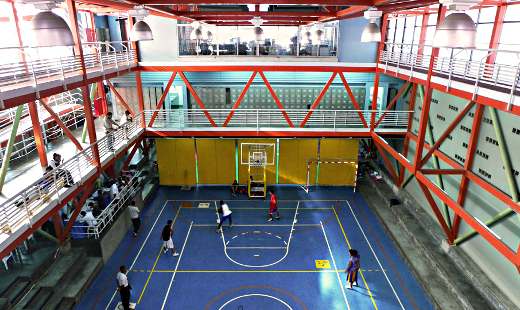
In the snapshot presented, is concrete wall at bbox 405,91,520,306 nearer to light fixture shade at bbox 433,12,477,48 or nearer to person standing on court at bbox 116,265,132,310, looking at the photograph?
light fixture shade at bbox 433,12,477,48

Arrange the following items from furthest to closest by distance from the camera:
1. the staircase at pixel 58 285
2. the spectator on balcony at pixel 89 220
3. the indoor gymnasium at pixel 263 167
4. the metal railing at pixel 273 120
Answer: the metal railing at pixel 273 120
the spectator on balcony at pixel 89 220
the indoor gymnasium at pixel 263 167
the staircase at pixel 58 285

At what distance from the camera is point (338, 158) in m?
21.3

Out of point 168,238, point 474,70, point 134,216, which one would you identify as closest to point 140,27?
point 168,238

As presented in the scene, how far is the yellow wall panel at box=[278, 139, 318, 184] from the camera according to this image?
2097cm

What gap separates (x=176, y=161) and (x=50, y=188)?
973 centimetres

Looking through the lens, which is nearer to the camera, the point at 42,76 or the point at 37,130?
the point at 42,76

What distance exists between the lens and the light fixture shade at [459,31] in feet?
20.6

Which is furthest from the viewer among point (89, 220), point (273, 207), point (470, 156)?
point (273, 207)

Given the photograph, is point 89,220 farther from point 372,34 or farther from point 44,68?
point 372,34

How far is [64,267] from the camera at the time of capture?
13.1 meters

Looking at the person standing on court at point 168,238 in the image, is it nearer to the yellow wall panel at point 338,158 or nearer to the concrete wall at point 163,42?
the concrete wall at point 163,42

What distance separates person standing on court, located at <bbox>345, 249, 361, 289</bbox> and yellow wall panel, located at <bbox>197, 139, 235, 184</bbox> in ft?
33.5

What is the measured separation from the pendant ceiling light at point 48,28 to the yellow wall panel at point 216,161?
14.4 metres

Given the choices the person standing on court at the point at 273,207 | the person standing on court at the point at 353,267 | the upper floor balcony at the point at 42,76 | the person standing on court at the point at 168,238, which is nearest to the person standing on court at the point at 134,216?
the person standing on court at the point at 168,238
